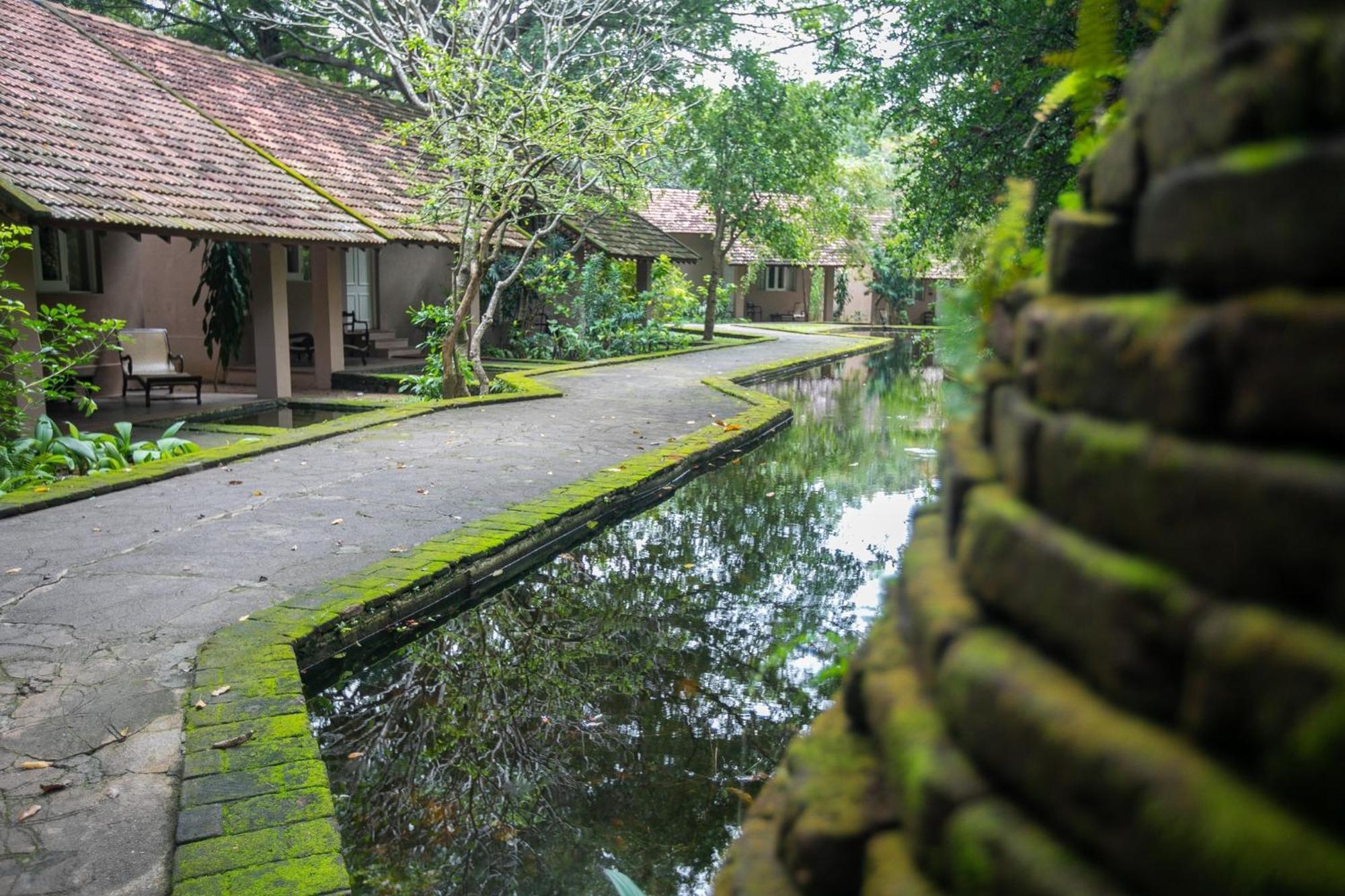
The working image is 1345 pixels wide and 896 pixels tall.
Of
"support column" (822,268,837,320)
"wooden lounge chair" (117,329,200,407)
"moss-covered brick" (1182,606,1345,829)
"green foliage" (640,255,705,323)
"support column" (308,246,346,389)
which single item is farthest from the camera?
"support column" (822,268,837,320)

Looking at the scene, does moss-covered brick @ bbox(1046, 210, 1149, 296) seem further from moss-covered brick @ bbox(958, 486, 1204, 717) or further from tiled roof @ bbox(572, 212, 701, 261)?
tiled roof @ bbox(572, 212, 701, 261)

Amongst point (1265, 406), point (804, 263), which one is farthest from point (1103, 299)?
point (804, 263)

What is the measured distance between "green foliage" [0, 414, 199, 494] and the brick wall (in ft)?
28.9

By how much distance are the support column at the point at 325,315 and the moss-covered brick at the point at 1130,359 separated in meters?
16.5

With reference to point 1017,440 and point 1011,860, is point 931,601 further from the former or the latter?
point 1011,860

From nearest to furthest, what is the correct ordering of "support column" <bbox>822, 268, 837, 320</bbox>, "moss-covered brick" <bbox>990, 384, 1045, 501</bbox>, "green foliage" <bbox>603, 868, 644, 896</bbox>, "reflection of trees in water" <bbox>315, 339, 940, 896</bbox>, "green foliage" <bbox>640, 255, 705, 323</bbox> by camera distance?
1. "moss-covered brick" <bbox>990, 384, 1045, 501</bbox>
2. "green foliage" <bbox>603, 868, 644, 896</bbox>
3. "reflection of trees in water" <bbox>315, 339, 940, 896</bbox>
4. "green foliage" <bbox>640, 255, 705, 323</bbox>
5. "support column" <bbox>822, 268, 837, 320</bbox>

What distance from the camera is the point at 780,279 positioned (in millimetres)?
47500

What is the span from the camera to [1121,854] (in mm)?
1164

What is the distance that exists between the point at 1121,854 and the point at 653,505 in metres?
8.06

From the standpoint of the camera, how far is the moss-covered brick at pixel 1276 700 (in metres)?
1.00

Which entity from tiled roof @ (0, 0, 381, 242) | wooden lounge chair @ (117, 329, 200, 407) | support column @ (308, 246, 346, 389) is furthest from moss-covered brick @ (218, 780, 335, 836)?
support column @ (308, 246, 346, 389)

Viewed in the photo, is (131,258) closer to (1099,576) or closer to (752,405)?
(752,405)

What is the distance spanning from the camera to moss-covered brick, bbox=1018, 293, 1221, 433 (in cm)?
118

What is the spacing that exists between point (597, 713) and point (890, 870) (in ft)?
11.9
